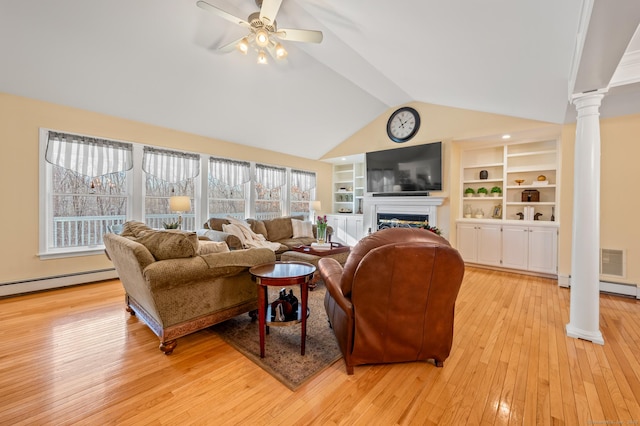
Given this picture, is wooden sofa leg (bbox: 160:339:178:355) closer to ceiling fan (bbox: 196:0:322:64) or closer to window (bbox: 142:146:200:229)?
ceiling fan (bbox: 196:0:322:64)

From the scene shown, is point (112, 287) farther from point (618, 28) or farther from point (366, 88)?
point (618, 28)

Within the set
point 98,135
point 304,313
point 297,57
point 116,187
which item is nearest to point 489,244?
point 304,313

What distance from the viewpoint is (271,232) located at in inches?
206

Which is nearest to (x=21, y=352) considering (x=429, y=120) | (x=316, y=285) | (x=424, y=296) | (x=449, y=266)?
(x=316, y=285)

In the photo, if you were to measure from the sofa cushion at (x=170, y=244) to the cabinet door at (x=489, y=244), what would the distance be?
4943mm

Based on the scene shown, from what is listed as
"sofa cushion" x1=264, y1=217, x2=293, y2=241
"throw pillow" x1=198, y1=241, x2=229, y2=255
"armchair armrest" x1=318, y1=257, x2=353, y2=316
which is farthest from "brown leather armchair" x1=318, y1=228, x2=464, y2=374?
"sofa cushion" x1=264, y1=217, x2=293, y2=241

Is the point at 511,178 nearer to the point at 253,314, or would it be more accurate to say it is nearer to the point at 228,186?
the point at 253,314

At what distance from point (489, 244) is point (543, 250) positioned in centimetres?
76

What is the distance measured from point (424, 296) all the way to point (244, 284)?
1.64 metres

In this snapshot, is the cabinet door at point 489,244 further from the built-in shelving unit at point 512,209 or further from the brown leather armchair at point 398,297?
the brown leather armchair at point 398,297

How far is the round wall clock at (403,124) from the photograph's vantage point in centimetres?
561

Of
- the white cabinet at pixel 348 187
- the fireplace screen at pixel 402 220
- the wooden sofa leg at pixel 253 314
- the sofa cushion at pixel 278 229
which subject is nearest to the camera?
the wooden sofa leg at pixel 253 314

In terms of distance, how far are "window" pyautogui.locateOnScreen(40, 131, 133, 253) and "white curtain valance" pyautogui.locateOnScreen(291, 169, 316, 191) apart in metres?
3.59

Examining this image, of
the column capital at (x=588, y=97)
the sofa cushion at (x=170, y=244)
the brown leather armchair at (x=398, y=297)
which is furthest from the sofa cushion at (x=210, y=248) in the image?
the column capital at (x=588, y=97)
